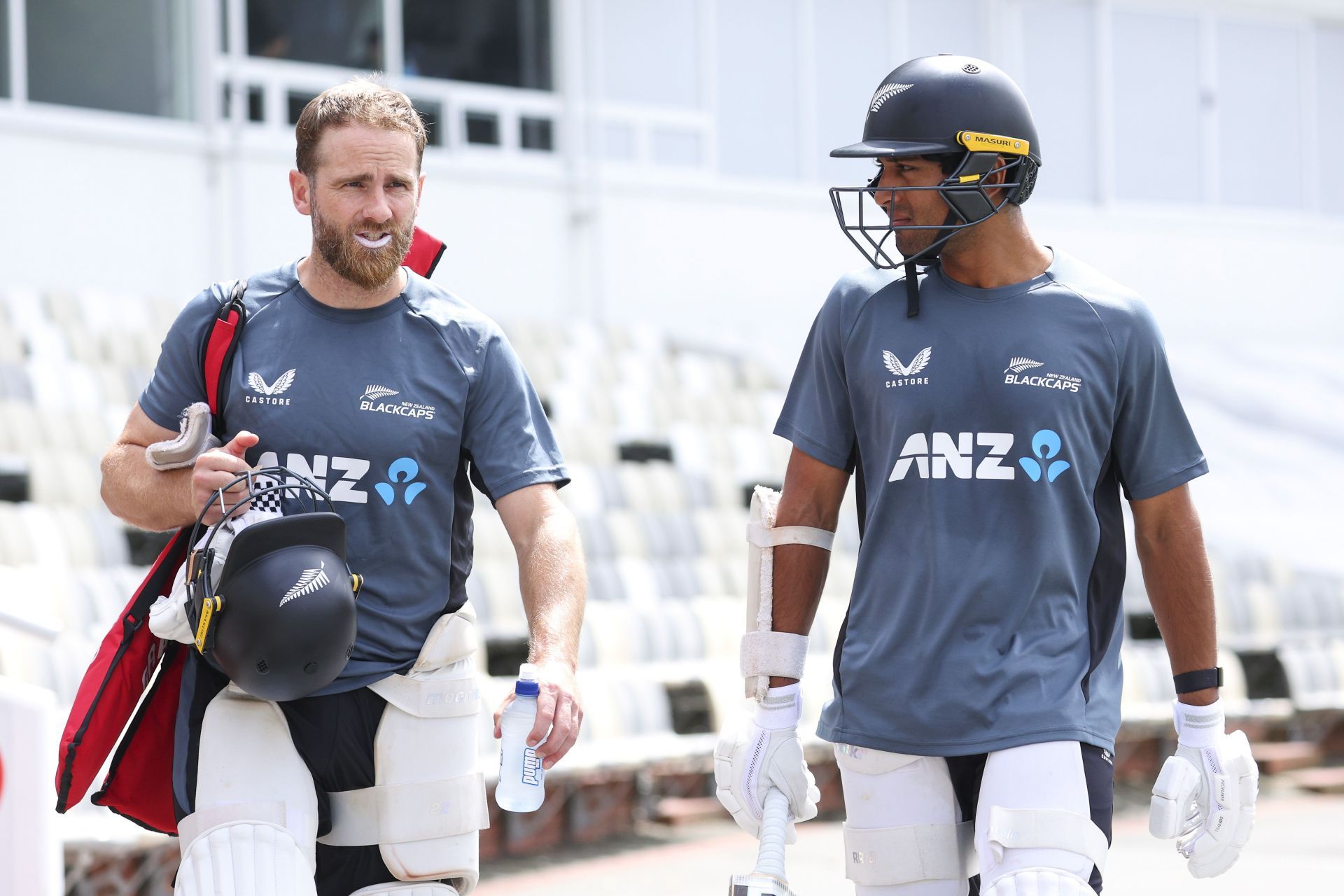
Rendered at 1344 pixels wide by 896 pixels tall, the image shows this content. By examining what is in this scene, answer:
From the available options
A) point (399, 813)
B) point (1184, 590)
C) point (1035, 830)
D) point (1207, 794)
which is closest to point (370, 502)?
point (399, 813)

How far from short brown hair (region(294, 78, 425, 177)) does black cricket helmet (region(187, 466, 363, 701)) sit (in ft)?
2.41

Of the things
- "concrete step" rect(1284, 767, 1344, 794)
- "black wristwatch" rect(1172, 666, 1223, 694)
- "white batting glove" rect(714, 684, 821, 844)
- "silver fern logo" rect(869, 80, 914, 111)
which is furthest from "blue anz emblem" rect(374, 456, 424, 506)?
"concrete step" rect(1284, 767, 1344, 794)

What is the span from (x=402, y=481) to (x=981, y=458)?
3.67 ft

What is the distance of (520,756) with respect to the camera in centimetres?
299

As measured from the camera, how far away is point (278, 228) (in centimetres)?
1400

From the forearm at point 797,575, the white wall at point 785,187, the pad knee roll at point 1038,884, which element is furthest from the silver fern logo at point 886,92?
the white wall at point 785,187

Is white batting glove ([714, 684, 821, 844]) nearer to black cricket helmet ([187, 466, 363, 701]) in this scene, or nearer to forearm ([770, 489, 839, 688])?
forearm ([770, 489, 839, 688])

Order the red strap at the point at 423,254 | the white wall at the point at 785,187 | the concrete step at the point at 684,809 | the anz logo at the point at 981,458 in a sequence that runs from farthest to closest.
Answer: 1. the white wall at the point at 785,187
2. the concrete step at the point at 684,809
3. the red strap at the point at 423,254
4. the anz logo at the point at 981,458

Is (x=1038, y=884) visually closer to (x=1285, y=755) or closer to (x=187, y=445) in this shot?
(x=187, y=445)

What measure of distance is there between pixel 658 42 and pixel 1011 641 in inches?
570

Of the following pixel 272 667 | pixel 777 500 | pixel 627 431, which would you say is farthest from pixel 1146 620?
pixel 272 667

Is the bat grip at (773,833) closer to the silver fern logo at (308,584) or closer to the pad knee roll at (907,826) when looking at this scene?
the pad knee roll at (907,826)

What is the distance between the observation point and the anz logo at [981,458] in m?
3.20

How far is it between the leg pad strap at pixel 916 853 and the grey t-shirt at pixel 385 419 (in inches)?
37.3
